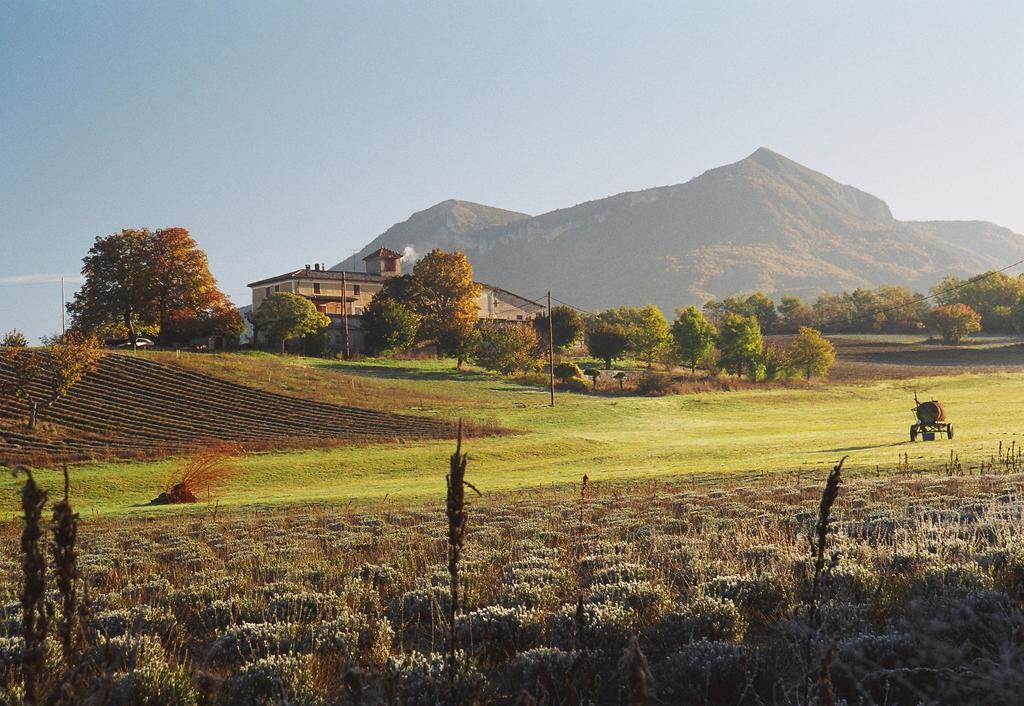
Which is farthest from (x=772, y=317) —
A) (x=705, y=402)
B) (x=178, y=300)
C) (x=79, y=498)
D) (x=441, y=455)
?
(x=79, y=498)

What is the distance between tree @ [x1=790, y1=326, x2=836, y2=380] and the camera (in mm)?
103062

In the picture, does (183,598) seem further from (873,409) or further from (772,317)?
(772,317)

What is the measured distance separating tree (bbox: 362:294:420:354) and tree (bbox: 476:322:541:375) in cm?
1121

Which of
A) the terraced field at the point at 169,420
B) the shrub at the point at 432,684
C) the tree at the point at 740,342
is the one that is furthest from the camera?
the tree at the point at 740,342

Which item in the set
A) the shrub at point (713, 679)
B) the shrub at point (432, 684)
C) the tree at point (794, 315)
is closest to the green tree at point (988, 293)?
the tree at point (794, 315)

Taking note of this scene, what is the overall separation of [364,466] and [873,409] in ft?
165

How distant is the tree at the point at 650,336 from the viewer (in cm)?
10969

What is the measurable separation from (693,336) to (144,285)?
70.6 meters

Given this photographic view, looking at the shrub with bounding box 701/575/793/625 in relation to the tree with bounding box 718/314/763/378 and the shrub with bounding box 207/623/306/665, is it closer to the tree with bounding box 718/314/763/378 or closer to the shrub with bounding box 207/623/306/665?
the shrub with bounding box 207/623/306/665

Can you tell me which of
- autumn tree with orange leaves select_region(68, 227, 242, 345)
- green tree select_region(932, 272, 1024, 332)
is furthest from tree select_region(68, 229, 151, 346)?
green tree select_region(932, 272, 1024, 332)

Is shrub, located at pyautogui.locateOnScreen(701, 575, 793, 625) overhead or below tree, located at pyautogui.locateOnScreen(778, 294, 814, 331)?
below

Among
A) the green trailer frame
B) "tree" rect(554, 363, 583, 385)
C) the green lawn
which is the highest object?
"tree" rect(554, 363, 583, 385)

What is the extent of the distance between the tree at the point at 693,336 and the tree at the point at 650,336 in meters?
2.58

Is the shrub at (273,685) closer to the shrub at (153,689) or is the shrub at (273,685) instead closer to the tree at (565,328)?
the shrub at (153,689)
